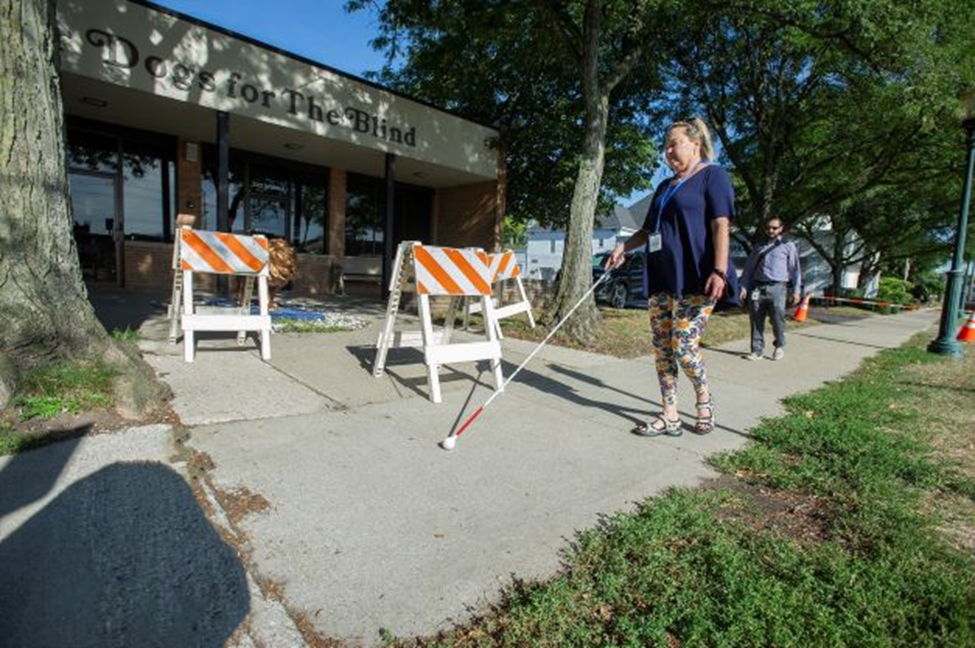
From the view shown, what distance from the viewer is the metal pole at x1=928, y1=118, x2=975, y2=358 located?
860cm

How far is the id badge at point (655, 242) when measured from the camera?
3793 mm

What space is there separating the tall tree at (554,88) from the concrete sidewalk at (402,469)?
327cm

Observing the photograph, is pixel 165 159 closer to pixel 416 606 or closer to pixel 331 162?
pixel 331 162

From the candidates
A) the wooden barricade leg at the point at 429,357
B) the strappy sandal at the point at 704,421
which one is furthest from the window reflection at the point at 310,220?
the strappy sandal at the point at 704,421

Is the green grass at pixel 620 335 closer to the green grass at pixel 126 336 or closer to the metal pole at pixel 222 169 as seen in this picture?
the green grass at pixel 126 336

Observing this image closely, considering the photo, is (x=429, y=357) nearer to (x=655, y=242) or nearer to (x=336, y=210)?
(x=655, y=242)

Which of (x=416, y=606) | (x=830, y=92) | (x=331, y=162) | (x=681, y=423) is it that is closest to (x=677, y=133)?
(x=681, y=423)

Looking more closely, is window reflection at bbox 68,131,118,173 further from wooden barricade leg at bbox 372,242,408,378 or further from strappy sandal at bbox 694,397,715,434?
strappy sandal at bbox 694,397,715,434

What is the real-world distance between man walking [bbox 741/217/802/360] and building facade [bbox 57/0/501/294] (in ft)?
25.9

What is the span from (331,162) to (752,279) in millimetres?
10628

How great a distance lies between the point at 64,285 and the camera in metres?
3.65

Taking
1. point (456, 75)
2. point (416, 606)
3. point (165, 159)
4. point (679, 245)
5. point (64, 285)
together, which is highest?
point (456, 75)

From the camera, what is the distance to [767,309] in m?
7.55

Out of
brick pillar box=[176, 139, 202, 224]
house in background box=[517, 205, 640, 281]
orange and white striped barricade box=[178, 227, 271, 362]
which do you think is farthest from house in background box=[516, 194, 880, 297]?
orange and white striped barricade box=[178, 227, 271, 362]
